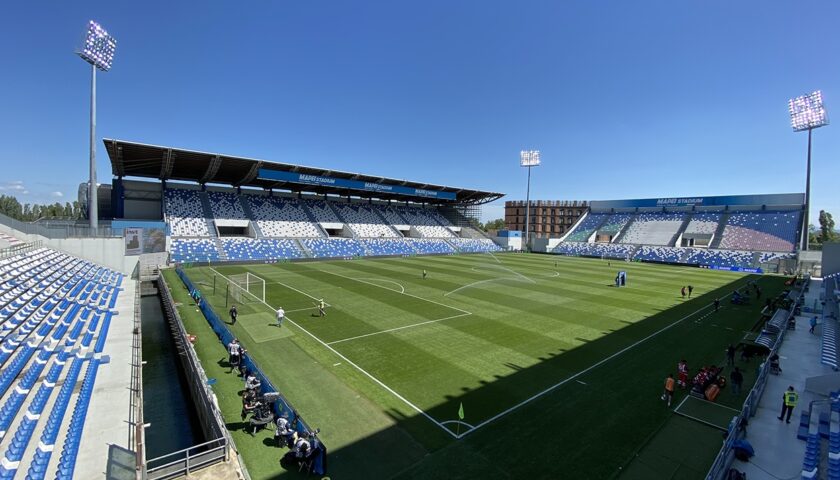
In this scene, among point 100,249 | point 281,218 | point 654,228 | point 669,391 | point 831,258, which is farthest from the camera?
point 654,228

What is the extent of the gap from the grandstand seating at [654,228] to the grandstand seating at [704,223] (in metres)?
1.88

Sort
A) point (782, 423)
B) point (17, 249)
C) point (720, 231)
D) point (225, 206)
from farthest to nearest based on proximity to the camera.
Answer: point (720, 231)
point (225, 206)
point (17, 249)
point (782, 423)

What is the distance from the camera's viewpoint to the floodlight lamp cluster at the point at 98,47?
30.6 metres

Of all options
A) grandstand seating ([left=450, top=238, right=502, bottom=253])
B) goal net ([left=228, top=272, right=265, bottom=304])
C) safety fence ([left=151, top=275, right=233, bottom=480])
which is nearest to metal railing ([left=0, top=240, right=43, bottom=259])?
goal net ([left=228, top=272, right=265, bottom=304])

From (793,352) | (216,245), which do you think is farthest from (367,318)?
(216,245)

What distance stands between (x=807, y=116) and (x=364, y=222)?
6854cm

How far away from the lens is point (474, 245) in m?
77.6

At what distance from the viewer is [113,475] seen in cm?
722

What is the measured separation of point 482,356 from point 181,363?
1403cm

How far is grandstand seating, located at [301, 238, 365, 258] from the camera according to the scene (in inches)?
2195

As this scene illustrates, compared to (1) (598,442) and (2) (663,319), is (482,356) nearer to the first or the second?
(1) (598,442)

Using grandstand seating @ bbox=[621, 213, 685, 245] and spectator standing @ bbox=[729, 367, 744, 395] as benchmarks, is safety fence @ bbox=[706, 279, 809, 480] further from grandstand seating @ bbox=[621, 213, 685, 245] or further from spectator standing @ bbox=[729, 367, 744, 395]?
grandstand seating @ bbox=[621, 213, 685, 245]

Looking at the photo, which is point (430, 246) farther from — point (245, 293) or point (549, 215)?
point (549, 215)

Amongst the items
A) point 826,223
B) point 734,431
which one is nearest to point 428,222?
point 734,431
